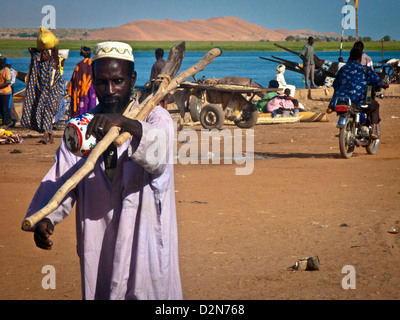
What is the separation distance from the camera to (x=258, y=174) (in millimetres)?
9219

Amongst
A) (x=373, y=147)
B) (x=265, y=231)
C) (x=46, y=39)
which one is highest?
(x=46, y=39)

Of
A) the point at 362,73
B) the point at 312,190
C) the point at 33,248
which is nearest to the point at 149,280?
the point at 33,248

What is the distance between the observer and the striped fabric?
12031 mm

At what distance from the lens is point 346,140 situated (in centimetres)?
1025

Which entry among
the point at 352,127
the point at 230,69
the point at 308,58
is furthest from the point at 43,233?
the point at 230,69

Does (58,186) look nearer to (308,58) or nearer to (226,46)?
(308,58)

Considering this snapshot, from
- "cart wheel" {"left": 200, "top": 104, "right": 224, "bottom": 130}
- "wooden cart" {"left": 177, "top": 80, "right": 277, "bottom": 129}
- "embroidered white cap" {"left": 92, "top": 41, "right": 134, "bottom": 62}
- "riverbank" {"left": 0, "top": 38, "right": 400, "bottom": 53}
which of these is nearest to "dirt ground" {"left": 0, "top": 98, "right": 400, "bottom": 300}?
"embroidered white cap" {"left": 92, "top": 41, "right": 134, "bottom": 62}

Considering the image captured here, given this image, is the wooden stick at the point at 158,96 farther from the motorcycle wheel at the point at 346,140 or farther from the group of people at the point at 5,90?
the group of people at the point at 5,90

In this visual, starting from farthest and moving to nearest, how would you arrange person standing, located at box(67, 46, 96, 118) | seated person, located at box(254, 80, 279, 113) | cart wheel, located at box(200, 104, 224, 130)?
seated person, located at box(254, 80, 279, 113)
cart wheel, located at box(200, 104, 224, 130)
person standing, located at box(67, 46, 96, 118)

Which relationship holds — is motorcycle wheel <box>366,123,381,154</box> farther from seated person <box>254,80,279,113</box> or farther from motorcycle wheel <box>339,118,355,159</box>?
seated person <box>254,80,279,113</box>

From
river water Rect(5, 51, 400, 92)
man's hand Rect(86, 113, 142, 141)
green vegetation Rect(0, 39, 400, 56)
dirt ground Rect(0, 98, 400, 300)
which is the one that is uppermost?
green vegetation Rect(0, 39, 400, 56)

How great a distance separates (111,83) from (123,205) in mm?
603

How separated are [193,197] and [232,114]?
7.96 metres

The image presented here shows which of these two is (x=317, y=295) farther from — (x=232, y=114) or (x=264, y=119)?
(x=264, y=119)
